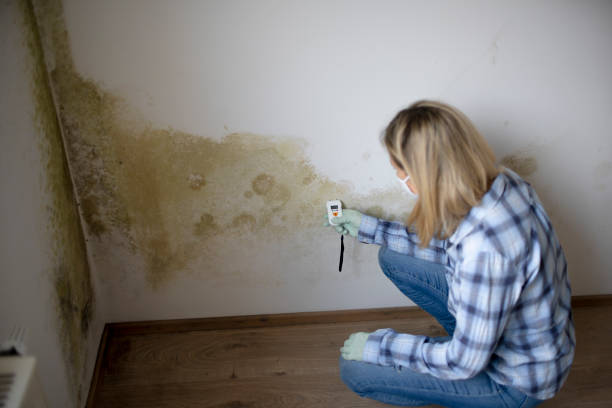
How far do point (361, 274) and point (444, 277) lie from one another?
1.23ft

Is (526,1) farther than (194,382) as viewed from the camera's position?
No

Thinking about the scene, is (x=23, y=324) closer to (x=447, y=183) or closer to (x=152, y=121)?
(x=152, y=121)

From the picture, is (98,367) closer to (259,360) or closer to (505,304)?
(259,360)

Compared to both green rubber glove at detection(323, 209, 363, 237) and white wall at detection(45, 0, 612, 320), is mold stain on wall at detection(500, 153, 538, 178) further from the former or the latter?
green rubber glove at detection(323, 209, 363, 237)

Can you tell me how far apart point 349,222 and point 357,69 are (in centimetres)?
49

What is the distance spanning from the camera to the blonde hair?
1004mm

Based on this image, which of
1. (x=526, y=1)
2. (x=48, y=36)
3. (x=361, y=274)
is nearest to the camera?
(x=48, y=36)

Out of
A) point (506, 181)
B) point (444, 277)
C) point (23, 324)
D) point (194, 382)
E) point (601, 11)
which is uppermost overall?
point (601, 11)

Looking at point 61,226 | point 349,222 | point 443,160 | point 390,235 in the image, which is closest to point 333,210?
point 349,222

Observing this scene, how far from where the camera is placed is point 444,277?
1413 mm

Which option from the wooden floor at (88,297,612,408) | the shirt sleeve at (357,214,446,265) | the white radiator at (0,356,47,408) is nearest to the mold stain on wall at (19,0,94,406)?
the wooden floor at (88,297,612,408)

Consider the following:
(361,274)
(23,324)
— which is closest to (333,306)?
(361,274)

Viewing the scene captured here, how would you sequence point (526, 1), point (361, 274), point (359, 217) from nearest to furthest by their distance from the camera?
point (526, 1)
point (359, 217)
point (361, 274)

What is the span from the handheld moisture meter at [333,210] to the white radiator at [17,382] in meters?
0.94
